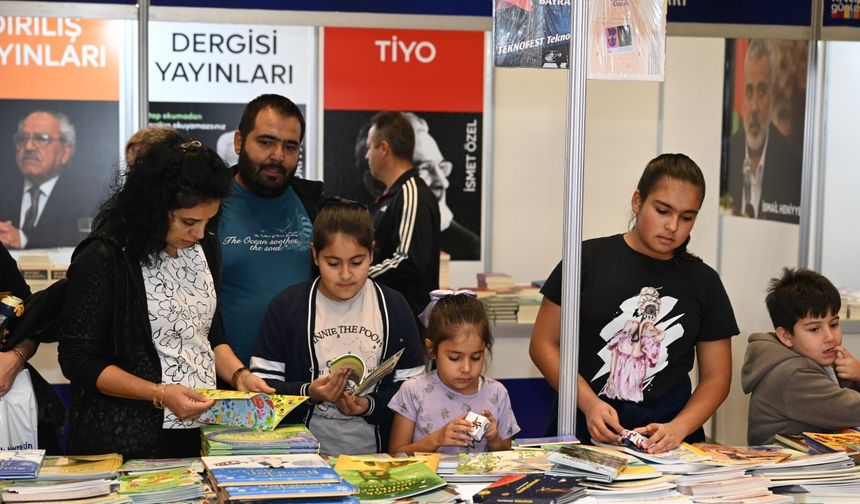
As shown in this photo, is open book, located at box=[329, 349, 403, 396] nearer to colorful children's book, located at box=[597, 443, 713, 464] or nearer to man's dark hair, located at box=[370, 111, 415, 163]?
colorful children's book, located at box=[597, 443, 713, 464]

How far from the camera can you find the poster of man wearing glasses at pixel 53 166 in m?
5.29

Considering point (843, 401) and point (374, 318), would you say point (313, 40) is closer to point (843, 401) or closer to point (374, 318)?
point (374, 318)

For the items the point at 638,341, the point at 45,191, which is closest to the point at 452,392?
the point at 638,341

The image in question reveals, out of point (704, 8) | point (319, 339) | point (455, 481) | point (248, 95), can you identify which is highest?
point (704, 8)

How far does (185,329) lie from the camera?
2568 millimetres

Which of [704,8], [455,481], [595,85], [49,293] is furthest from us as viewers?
[595,85]

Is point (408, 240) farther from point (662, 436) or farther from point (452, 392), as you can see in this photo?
point (662, 436)

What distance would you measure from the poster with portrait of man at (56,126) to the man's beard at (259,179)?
2.23 metres

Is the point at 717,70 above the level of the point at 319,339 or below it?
above

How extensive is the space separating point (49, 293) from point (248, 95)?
2.91 metres

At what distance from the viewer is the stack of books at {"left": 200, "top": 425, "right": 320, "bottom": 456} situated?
2.42 meters

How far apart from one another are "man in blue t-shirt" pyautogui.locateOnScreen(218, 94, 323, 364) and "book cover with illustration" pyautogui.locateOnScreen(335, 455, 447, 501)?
84cm

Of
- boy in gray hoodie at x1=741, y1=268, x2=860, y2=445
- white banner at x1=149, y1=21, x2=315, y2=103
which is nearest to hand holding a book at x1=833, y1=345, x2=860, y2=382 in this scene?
boy in gray hoodie at x1=741, y1=268, x2=860, y2=445

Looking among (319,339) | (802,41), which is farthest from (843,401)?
(802,41)
